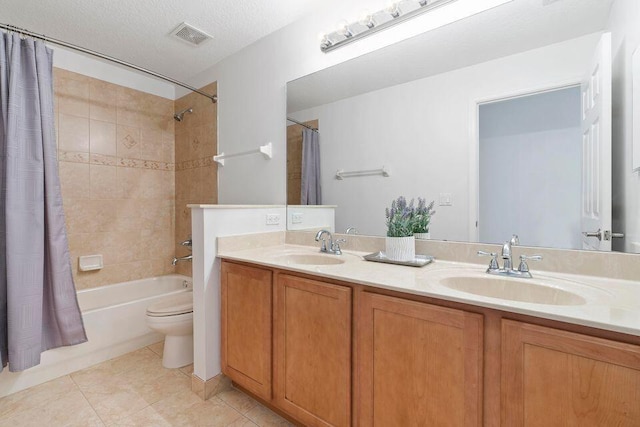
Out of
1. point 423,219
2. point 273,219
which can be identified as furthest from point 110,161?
point 423,219

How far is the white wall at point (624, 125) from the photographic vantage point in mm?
1043

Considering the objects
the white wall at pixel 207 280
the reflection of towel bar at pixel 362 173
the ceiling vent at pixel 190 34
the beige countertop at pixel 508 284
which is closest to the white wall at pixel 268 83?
the ceiling vent at pixel 190 34

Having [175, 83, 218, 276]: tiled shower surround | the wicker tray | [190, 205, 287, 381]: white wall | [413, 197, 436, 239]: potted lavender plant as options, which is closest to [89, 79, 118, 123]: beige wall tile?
[175, 83, 218, 276]: tiled shower surround

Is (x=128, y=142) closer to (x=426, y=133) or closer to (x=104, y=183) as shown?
(x=104, y=183)

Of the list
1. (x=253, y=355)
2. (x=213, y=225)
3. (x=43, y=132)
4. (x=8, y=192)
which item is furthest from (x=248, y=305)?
(x=43, y=132)

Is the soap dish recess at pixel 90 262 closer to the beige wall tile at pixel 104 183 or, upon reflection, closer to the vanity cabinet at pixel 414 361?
the beige wall tile at pixel 104 183

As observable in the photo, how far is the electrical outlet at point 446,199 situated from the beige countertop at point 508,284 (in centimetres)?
29

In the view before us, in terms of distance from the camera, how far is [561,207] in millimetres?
1203

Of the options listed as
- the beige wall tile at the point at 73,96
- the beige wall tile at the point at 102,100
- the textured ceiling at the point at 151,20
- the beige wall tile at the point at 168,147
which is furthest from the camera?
the beige wall tile at the point at 168,147

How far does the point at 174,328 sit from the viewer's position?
6.33 feet

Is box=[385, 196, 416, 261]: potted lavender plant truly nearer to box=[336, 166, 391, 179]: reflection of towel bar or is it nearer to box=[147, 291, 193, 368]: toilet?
box=[336, 166, 391, 179]: reflection of towel bar

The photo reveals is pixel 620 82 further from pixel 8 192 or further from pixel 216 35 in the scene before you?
pixel 8 192

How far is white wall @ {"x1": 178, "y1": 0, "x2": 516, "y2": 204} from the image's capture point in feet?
5.70

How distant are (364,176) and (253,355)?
1.15m
